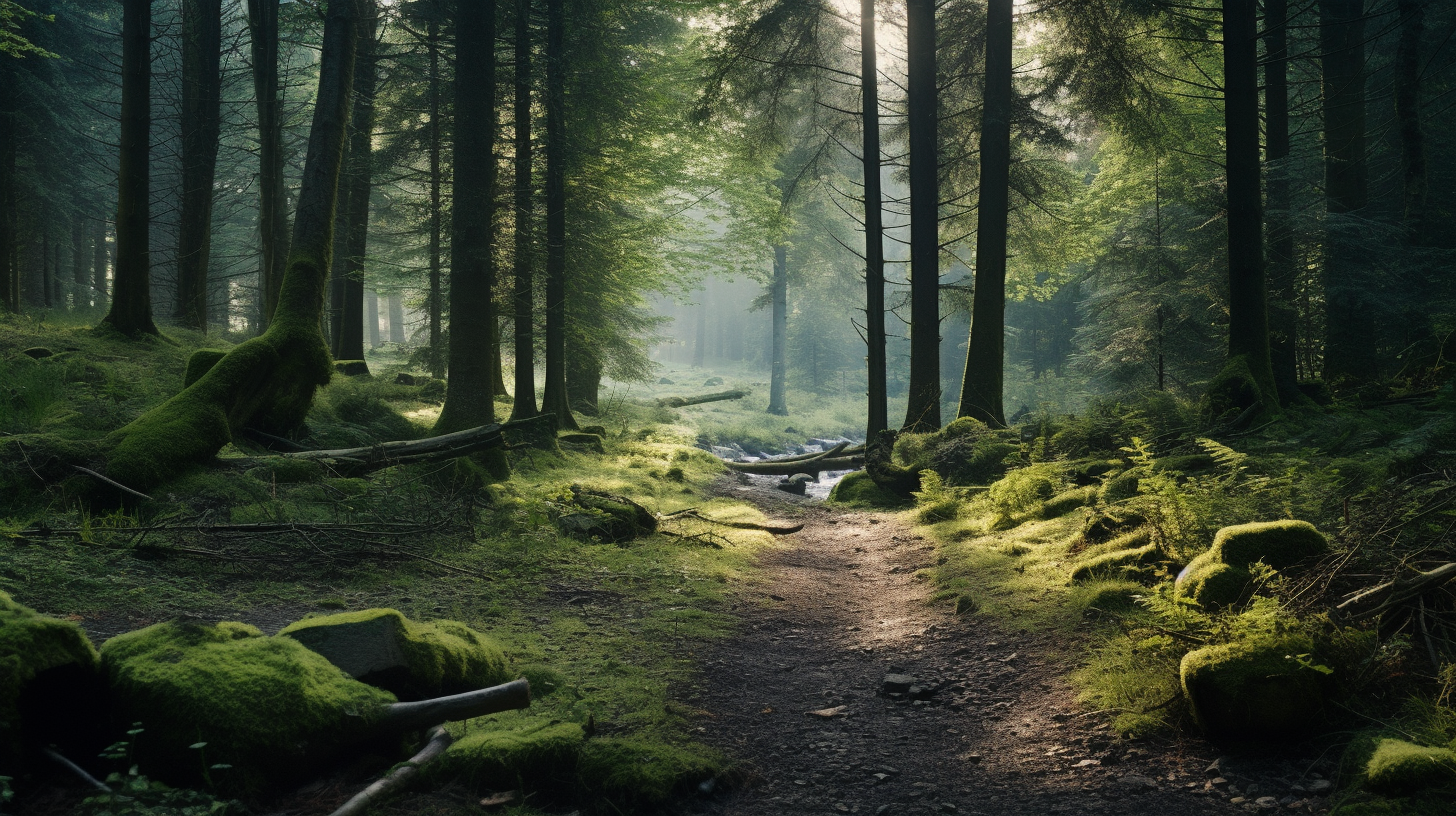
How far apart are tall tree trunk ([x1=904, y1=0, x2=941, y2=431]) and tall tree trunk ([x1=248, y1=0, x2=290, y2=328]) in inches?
471

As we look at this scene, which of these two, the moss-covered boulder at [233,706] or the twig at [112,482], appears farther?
the twig at [112,482]

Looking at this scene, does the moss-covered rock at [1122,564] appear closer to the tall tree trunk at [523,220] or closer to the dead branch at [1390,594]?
the dead branch at [1390,594]

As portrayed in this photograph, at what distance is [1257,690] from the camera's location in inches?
137

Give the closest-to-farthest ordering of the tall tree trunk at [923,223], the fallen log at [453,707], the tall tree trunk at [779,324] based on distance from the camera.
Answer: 1. the fallen log at [453,707]
2. the tall tree trunk at [923,223]
3. the tall tree trunk at [779,324]

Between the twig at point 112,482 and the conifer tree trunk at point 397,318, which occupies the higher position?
the conifer tree trunk at point 397,318

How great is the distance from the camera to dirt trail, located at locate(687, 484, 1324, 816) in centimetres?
351

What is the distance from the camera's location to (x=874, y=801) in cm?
363

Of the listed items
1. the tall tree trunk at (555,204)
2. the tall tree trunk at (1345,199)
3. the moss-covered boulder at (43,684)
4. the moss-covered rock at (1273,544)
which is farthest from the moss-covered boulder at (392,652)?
the tall tree trunk at (1345,199)

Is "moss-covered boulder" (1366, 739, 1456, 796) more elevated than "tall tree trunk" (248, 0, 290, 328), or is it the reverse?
"tall tree trunk" (248, 0, 290, 328)

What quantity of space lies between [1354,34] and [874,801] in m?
16.9

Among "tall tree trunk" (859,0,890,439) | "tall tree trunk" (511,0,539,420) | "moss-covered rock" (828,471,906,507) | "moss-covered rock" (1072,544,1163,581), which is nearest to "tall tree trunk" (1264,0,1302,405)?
"moss-covered rock" (828,471,906,507)

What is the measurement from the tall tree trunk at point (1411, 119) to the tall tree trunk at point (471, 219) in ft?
44.6

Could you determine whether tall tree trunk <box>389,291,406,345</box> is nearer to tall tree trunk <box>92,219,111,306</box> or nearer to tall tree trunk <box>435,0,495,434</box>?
tall tree trunk <box>92,219,111,306</box>

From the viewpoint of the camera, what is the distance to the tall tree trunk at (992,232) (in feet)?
42.2
